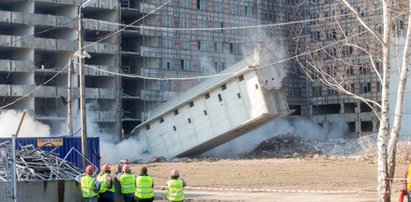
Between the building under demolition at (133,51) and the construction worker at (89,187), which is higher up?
the building under demolition at (133,51)

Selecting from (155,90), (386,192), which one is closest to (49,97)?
(155,90)

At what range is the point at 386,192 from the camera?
2139cm

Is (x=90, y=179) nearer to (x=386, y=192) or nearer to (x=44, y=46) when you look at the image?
(x=386, y=192)

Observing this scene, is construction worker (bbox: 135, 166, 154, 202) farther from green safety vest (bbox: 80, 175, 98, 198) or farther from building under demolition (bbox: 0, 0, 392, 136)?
building under demolition (bbox: 0, 0, 392, 136)

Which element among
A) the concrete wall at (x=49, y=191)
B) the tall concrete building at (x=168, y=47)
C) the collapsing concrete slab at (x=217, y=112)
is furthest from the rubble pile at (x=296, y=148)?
the concrete wall at (x=49, y=191)

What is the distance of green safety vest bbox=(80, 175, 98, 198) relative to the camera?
71.2 feet

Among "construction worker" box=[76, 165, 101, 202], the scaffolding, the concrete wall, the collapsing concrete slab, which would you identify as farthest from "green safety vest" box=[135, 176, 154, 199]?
the collapsing concrete slab

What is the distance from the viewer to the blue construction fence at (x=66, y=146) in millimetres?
29109

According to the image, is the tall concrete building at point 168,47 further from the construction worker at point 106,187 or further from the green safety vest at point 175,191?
the green safety vest at point 175,191

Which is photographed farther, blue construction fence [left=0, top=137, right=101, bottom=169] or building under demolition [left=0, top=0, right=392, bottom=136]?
building under demolition [left=0, top=0, right=392, bottom=136]

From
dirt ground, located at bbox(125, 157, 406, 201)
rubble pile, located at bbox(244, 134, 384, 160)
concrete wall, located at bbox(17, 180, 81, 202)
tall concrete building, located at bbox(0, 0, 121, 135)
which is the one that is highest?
tall concrete building, located at bbox(0, 0, 121, 135)

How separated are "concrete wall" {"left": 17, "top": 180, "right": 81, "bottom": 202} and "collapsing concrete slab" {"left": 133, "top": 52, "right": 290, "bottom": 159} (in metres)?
28.5

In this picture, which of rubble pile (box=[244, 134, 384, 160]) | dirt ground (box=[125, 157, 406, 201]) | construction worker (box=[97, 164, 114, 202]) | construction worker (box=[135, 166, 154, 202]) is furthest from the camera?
rubble pile (box=[244, 134, 384, 160])

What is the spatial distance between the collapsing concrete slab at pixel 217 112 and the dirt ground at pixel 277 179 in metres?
2.12
